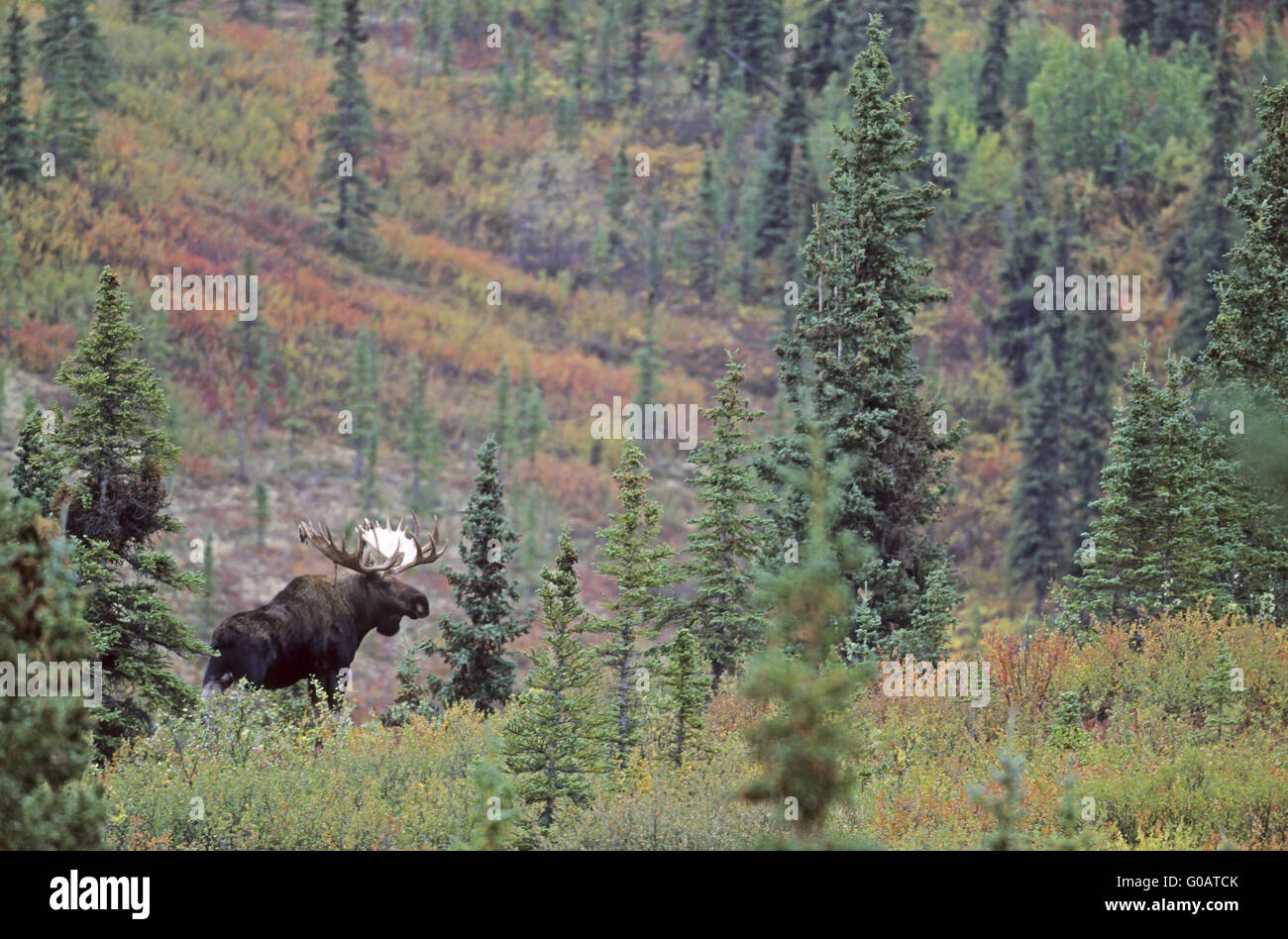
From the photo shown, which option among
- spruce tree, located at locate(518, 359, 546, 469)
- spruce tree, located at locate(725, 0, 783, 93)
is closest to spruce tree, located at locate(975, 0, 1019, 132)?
spruce tree, located at locate(725, 0, 783, 93)

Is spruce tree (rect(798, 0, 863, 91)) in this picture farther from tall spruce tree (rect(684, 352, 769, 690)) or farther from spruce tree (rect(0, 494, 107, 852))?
spruce tree (rect(0, 494, 107, 852))

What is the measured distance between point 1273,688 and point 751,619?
6.48 meters

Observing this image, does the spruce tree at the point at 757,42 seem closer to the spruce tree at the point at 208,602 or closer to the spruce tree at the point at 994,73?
the spruce tree at the point at 994,73

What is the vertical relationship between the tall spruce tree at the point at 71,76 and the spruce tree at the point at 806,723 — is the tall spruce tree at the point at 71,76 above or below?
above

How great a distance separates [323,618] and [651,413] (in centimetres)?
3763

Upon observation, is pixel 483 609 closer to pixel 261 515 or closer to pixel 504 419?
pixel 261 515

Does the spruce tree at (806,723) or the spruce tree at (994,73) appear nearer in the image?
the spruce tree at (806,723)

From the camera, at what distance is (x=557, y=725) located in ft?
39.0

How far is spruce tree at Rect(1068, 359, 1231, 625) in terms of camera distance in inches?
746

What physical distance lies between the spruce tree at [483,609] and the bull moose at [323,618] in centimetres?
63

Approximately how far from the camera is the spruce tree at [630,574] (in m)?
14.3

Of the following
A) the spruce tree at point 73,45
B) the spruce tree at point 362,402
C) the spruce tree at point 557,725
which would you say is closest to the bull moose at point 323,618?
the spruce tree at point 557,725
